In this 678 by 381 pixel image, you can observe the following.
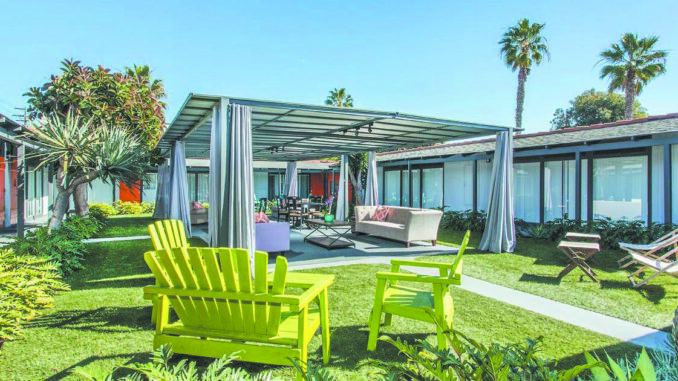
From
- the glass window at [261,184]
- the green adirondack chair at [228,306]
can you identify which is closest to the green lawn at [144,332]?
the green adirondack chair at [228,306]

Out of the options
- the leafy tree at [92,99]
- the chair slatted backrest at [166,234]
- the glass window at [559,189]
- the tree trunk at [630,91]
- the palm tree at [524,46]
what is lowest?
the chair slatted backrest at [166,234]

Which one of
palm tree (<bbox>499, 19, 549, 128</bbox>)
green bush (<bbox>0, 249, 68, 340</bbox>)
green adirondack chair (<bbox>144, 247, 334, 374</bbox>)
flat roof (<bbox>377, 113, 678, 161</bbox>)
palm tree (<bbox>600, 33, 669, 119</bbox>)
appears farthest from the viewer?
palm tree (<bbox>499, 19, 549, 128</bbox>)

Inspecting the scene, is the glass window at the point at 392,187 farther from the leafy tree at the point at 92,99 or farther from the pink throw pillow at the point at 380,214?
the leafy tree at the point at 92,99

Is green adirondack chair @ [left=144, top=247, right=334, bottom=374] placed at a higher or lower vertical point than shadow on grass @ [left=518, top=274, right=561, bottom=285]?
higher

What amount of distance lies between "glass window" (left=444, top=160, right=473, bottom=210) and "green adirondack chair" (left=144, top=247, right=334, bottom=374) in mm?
12194

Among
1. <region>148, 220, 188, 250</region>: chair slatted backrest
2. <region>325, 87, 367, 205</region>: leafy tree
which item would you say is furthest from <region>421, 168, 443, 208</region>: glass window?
<region>148, 220, 188, 250</region>: chair slatted backrest

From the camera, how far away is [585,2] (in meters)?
11.1

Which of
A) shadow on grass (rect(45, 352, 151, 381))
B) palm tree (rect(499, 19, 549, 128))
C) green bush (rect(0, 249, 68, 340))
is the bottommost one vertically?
shadow on grass (rect(45, 352, 151, 381))

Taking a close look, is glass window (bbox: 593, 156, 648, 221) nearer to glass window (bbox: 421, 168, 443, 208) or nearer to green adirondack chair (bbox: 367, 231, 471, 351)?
glass window (bbox: 421, 168, 443, 208)

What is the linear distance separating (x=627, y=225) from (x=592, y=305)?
5.53 meters

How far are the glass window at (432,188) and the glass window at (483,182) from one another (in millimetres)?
1969

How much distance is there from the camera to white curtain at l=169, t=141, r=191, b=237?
11.5 metres

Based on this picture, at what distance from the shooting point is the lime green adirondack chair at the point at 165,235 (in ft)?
12.9

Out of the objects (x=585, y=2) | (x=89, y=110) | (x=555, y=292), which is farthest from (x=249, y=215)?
(x=585, y=2)
